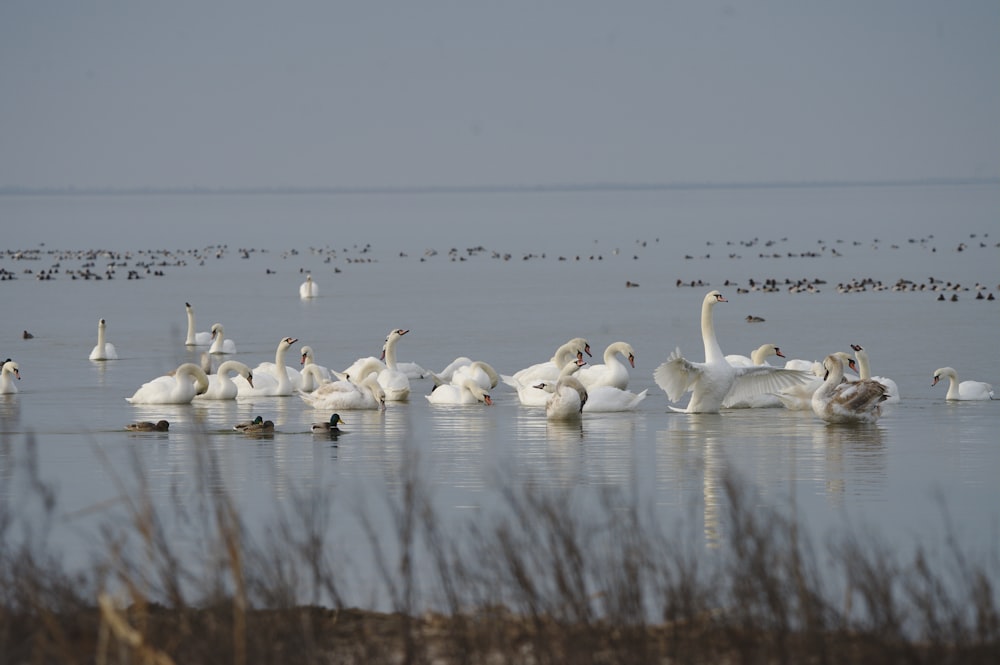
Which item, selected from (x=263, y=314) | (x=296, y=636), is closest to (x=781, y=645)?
(x=296, y=636)

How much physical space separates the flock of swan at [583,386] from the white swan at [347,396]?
0.4 inches

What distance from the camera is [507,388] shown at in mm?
21562

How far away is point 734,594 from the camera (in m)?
7.07

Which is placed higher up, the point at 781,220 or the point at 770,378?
the point at 781,220

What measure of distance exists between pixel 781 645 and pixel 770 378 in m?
12.0

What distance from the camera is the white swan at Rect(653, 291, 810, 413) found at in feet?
59.5

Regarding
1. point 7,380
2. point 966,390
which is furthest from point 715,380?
point 7,380

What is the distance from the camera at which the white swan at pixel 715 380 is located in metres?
18.1

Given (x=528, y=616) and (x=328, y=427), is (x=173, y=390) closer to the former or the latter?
(x=328, y=427)

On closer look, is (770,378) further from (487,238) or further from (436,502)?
(487,238)

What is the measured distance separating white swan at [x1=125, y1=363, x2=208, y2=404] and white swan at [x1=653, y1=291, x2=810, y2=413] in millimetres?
5222

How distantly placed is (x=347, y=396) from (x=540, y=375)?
2.80 m

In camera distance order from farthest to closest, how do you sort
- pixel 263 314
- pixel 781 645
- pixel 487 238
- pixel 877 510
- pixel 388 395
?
pixel 487 238 < pixel 263 314 < pixel 388 395 < pixel 877 510 < pixel 781 645

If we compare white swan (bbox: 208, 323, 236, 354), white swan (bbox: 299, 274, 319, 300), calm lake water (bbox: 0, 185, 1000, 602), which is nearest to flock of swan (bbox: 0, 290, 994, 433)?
calm lake water (bbox: 0, 185, 1000, 602)
